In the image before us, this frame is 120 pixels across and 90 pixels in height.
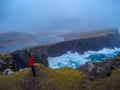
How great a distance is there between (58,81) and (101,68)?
4539mm

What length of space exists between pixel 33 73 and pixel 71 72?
3.87m

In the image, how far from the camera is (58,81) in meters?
18.8

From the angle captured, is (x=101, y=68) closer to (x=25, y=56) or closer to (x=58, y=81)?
(x=58, y=81)

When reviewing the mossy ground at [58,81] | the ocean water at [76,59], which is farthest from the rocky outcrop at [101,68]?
the ocean water at [76,59]

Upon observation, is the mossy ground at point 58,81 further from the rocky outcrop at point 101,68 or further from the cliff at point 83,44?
the cliff at point 83,44

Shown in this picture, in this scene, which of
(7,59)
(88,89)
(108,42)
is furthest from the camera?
(108,42)

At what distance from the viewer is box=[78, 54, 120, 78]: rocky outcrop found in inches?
756

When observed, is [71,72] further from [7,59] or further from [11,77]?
[7,59]

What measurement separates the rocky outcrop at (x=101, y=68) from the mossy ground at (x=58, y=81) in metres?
0.66

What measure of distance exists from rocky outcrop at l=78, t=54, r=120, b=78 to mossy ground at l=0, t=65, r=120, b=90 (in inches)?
26.0

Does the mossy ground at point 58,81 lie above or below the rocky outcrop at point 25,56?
above

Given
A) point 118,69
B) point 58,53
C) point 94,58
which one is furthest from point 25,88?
point 58,53

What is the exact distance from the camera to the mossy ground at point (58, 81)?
1745cm

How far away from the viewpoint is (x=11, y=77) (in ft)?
69.2
